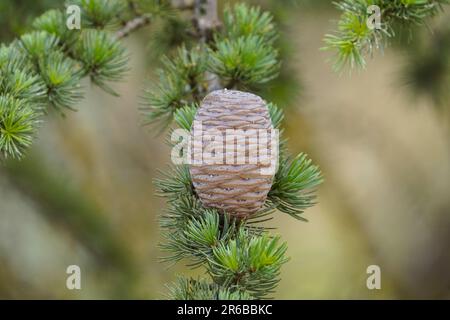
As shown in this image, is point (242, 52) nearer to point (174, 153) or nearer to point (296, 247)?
point (174, 153)

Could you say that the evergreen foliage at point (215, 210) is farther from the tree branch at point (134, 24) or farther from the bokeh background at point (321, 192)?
the bokeh background at point (321, 192)

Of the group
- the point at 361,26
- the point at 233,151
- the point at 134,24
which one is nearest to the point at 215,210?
the point at 233,151

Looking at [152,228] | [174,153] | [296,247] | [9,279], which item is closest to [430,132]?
[296,247]

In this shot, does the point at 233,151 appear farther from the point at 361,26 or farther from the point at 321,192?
the point at 321,192

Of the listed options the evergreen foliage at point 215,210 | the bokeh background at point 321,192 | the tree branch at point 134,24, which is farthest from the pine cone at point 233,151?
the bokeh background at point 321,192

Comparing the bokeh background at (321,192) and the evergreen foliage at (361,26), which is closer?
the evergreen foliage at (361,26)
